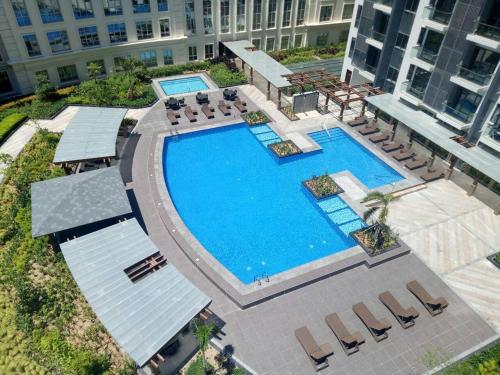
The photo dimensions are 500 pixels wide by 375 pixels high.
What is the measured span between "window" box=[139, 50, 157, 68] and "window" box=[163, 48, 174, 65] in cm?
135

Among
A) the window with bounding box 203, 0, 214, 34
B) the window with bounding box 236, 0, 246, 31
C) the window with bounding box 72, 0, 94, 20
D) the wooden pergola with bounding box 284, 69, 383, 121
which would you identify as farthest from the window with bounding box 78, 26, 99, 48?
the wooden pergola with bounding box 284, 69, 383, 121

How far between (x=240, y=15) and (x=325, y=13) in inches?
558

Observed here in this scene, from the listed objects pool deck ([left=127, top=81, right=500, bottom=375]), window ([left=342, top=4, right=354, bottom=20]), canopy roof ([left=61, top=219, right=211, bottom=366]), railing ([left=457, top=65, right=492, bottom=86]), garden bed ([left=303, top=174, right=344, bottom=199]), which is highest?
railing ([left=457, top=65, right=492, bottom=86])

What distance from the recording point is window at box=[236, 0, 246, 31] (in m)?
50.0

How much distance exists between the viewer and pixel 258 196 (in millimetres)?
31484

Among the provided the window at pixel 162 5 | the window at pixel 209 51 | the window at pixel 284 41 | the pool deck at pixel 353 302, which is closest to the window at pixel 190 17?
the window at pixel 162 5

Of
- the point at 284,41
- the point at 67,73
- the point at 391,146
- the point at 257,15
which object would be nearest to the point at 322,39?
the point at 284,41

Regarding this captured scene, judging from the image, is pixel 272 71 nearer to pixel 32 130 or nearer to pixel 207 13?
pixel 207 13

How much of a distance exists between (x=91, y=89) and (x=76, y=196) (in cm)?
2223

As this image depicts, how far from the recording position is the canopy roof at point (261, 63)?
41.9 m

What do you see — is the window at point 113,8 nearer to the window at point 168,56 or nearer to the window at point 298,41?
the window at point 168,56

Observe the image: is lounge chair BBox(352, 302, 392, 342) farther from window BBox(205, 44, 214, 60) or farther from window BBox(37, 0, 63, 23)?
window BBox(37, 0, 63, 23)

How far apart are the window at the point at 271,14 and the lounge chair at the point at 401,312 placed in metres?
43.8

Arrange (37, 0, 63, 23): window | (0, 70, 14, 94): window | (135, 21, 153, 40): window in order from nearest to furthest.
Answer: (37, 0, 63, 23): window
(0, 70, 14, 94): window
(135, 21, 153, 40): window
